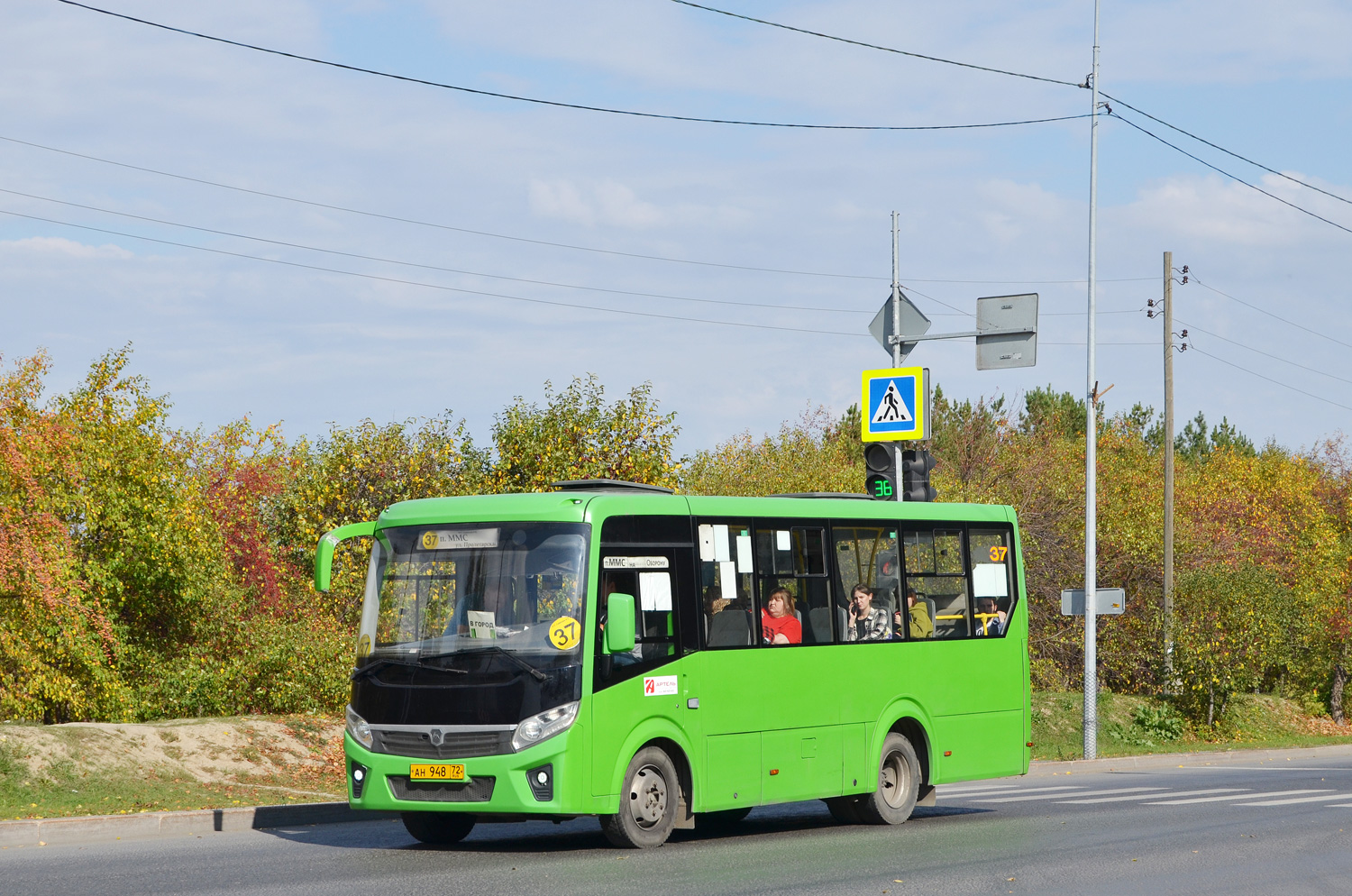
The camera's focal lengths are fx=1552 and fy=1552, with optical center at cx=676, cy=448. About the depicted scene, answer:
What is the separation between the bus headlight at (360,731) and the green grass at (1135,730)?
1892cm

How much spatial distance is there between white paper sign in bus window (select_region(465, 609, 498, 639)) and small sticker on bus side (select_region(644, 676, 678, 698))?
1342mm

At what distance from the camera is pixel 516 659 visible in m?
12.0

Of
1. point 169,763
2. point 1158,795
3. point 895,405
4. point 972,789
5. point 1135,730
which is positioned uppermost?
point 895,405

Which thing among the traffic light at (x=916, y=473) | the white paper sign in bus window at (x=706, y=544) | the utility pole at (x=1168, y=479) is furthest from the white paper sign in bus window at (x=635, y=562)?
the utility pole at (x=1168, y=479)

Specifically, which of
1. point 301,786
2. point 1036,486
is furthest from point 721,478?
point 301,786

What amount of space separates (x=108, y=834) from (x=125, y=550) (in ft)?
38.7

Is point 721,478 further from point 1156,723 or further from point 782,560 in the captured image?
point 782,560

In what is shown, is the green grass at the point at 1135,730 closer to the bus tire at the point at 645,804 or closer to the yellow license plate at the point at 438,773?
the bus tire at the point at 645,804

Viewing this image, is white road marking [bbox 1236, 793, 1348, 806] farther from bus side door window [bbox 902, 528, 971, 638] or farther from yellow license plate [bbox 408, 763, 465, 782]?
yellow license plate [bbox 408, 763, 465, 782]

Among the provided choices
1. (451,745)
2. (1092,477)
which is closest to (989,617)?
(451,745)

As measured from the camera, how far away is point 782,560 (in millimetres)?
14086

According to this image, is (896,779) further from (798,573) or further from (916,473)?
(916,473)

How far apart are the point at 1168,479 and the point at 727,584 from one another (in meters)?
26.9

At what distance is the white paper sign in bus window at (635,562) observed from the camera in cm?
1257
